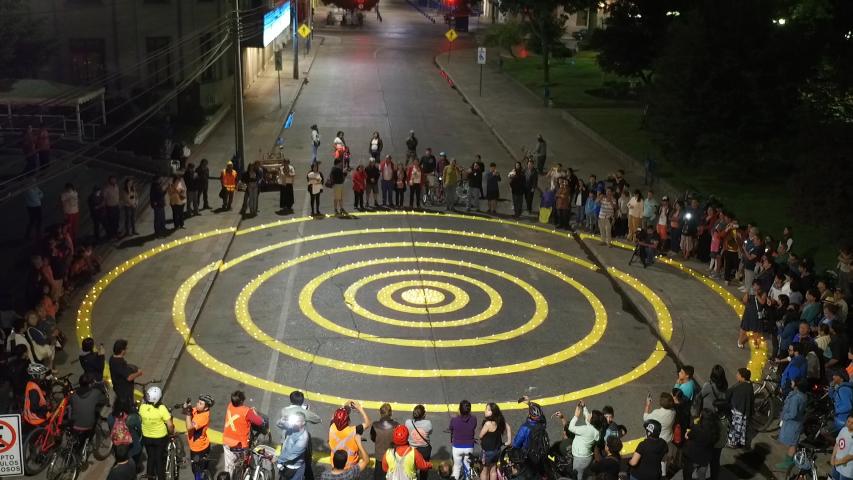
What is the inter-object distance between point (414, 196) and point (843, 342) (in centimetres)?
1588

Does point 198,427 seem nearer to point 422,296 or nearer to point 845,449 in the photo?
point 845,449

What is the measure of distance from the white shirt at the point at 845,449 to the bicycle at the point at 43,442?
415 inches

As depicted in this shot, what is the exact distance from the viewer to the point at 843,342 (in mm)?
14758

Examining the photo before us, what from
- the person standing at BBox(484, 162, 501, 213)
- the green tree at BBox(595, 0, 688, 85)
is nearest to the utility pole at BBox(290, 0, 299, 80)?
the green tree at BBox(595, 0, 688, 85)

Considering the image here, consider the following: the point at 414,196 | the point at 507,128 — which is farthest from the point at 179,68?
the point at 414,196

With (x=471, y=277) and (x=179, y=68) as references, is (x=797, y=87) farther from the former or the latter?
(x=179, y=68)

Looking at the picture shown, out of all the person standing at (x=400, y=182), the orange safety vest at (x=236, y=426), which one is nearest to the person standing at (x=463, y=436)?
the orange safety vest at (x=236, y=426)

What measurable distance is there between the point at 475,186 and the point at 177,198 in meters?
8.78

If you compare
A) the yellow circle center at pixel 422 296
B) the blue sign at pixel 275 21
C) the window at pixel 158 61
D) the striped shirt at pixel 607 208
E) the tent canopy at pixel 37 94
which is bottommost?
the yellow circle center at pixel 422 296

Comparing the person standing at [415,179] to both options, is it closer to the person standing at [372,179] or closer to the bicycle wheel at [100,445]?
the person standing at [372,179]

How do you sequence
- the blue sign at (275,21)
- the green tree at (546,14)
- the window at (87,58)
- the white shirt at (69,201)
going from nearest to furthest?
the white shirt at (69,201)
the window at (87,58)
the blue sign at (275,21)
the green tree at (546,14)

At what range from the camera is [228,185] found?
84.0 ft

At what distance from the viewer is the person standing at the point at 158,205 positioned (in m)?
22.8

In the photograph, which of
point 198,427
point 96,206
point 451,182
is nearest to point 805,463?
point 198,427
